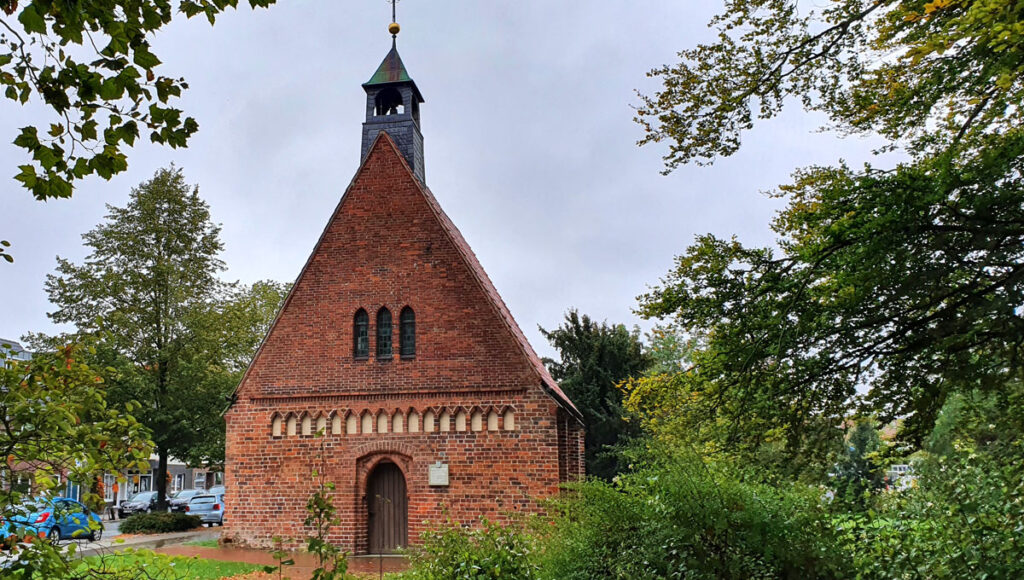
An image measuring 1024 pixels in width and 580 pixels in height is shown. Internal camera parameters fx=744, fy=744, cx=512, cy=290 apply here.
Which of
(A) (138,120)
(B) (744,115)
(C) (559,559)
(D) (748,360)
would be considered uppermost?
(B) (744,115)

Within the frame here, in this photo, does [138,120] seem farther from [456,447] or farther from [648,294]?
[456,447]

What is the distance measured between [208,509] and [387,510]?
17.6m

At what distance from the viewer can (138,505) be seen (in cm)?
3366

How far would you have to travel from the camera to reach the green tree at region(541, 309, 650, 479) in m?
26.7

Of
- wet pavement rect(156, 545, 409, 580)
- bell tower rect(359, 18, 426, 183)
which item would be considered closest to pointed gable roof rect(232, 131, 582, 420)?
bell tower rect(359, 18, 426, 183)

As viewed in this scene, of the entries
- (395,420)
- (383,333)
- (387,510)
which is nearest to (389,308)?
(383,333)

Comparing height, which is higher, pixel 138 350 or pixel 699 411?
pixel 138 350

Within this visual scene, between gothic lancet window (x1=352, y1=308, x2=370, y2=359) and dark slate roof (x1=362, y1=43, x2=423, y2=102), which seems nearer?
gothic lancet window (x1=352, y1=308, x2=370, y2=359)

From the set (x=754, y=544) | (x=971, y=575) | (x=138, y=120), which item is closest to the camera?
(x=138, y=120)

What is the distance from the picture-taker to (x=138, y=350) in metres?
26.9

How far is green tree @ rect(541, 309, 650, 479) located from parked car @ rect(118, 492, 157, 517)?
62.8ft

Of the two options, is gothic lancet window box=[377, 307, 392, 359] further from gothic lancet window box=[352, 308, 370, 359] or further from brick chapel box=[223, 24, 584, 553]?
gothic lancet window box=[352, 308, 370, 359]

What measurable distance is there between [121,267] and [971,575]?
2877 centimetres

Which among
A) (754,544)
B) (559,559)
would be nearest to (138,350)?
(559,559)
